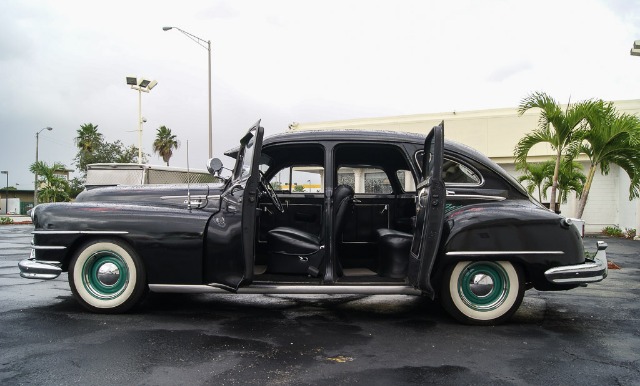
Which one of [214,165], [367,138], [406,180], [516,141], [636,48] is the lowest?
[406,180]

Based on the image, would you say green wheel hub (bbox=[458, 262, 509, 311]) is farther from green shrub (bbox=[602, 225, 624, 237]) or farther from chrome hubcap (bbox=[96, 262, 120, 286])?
green shrub (bbox=[602, 225, 624, 237])

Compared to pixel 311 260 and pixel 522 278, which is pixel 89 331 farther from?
pixel 522 278

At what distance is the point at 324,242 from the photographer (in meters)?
4.78

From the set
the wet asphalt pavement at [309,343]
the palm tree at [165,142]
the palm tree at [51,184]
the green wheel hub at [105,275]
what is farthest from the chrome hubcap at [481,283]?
the palm tree at [165,142]

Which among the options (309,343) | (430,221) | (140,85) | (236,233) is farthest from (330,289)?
(140,85)

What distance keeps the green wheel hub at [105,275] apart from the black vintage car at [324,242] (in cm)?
1

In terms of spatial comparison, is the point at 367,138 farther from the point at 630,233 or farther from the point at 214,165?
the point at 630,233

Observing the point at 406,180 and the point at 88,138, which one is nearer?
the point at 406,180

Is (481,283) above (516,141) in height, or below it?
below

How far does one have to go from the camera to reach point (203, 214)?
4.85 m

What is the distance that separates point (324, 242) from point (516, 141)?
59.9ft

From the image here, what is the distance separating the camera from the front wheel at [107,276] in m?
4.82

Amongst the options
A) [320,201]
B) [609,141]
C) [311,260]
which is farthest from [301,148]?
[609,141]

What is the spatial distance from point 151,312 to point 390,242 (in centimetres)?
246
